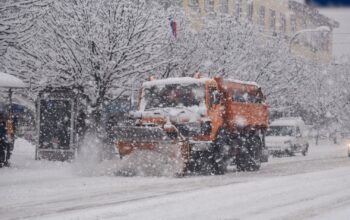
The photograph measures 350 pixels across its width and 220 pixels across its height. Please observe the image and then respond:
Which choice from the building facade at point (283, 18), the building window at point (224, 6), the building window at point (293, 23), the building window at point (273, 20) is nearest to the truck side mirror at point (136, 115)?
the building facade at point (283, 18)

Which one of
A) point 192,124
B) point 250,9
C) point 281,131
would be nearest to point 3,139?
point 192,124

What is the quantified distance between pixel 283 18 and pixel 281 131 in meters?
29.2

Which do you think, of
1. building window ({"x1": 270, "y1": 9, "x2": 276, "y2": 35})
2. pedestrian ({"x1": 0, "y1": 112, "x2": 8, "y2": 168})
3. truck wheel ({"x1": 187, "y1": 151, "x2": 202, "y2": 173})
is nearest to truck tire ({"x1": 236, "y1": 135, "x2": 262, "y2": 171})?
truck wheel ({"x1": 187, "y1": 151, "x2": 202, "y2": 173})

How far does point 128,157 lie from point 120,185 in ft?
8.88

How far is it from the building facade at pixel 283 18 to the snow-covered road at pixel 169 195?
78.2 ft

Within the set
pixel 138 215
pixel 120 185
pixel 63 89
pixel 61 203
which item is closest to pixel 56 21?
pixel 63 89

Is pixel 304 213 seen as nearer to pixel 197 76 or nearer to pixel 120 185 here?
pixel 120 185

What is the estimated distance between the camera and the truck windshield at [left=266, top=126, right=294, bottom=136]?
3138 cm

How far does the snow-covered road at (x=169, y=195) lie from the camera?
10188 millimetres

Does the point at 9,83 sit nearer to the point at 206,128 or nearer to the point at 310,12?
the point at 206,128

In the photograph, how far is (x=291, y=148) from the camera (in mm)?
30781

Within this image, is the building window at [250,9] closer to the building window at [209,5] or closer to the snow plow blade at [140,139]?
the building window at [209,5]

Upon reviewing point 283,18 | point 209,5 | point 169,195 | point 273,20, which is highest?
point 283,18

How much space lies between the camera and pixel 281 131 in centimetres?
3153
